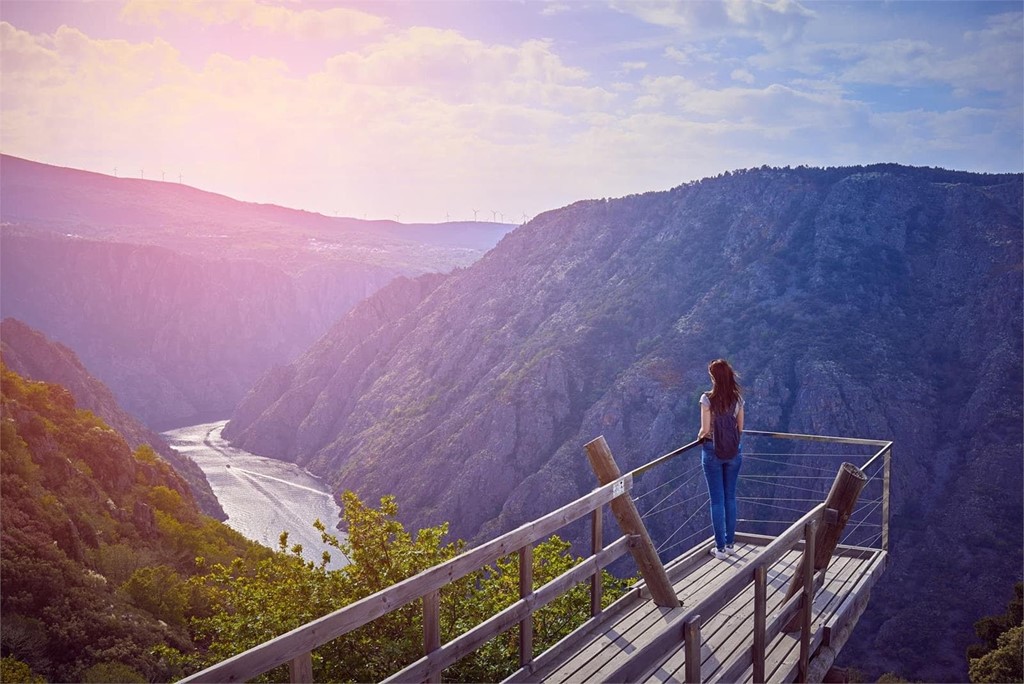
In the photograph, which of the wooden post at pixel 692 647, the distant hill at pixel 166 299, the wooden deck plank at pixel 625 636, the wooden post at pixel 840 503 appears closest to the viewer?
the wooden post at pixel 692 647

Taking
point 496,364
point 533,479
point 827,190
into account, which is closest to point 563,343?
point 496,364

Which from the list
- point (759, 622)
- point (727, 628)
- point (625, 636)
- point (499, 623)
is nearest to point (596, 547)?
point (625, 636)

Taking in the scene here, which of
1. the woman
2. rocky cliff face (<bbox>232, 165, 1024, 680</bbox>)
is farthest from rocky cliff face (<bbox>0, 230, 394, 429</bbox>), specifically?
the woman

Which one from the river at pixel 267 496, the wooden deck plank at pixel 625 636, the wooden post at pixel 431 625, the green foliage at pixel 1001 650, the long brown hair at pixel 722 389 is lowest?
the river at pixel 267 496

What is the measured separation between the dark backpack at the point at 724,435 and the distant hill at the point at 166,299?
12160cm

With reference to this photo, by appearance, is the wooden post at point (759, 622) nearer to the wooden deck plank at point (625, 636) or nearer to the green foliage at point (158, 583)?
the wooden deck plank at point (625, 636)

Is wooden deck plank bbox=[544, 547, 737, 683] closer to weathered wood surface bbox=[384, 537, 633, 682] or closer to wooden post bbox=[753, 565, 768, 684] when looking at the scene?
weathered wood surface bbox=[384, 537, 633, 682]

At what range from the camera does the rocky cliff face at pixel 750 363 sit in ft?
160

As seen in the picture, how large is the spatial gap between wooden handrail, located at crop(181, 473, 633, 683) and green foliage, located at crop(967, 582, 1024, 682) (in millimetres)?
23650

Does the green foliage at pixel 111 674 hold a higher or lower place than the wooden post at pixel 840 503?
lower

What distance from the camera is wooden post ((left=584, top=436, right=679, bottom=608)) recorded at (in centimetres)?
600

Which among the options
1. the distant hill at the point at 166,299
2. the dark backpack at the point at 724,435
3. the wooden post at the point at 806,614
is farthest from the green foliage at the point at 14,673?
the distant hill at the point at 166,299

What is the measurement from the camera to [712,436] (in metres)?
7.60

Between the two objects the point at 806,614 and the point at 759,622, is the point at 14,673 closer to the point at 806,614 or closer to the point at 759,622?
the point at 806,614
